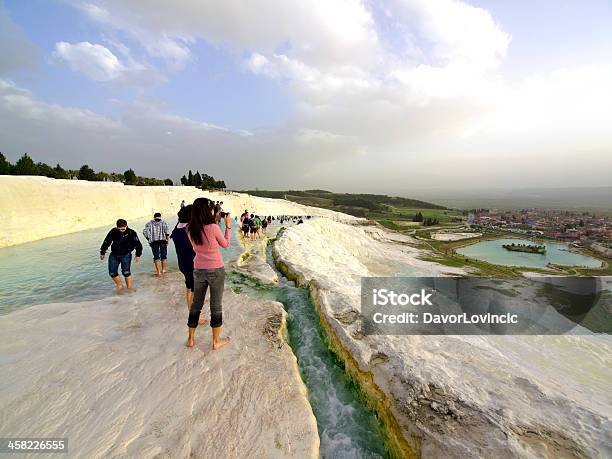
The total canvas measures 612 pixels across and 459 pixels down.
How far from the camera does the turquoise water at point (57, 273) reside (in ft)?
26.0

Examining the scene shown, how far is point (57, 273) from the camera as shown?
401 inches

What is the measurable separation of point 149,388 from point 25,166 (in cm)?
4044

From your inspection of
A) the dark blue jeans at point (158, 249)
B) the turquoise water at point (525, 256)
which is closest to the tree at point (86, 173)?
the dark blue jeans at point (158, 249)

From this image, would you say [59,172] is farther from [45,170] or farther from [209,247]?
[209,247]

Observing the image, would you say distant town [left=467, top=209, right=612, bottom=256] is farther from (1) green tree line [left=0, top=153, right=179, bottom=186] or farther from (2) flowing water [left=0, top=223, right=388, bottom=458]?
(1) green tree line [left=0, top=153, right=179, bottom=186]

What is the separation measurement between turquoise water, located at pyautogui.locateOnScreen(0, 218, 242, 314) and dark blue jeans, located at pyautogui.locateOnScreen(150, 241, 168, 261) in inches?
29.4

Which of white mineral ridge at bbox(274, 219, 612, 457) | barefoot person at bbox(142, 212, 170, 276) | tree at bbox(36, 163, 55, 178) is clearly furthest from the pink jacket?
tree at bbox(36, 163, 55, 178)

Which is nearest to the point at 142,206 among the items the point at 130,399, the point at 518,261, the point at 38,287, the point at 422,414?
the point at 38,287

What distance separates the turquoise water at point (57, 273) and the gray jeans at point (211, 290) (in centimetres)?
493

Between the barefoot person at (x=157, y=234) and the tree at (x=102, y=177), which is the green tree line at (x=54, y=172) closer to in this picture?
the tree at (x=102, y=177)

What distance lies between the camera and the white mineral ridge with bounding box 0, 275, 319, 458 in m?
3.43

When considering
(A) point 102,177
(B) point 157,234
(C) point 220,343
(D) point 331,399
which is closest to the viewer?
(D) point 331,399

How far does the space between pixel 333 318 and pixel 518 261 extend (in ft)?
236

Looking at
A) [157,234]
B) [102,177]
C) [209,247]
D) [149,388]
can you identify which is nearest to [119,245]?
[157,234]
